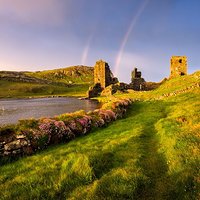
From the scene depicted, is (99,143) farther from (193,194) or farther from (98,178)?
(193,194)

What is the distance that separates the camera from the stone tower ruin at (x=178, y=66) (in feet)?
274

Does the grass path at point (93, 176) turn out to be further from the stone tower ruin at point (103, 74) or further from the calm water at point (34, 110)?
the stone tower ruin at point (103, 74)

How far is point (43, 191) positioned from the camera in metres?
10.4

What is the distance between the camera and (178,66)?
8375cm

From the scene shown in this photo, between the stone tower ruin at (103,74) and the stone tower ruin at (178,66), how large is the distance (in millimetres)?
60920

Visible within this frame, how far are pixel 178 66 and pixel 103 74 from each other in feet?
211

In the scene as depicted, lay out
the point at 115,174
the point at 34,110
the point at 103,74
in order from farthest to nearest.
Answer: the point at 103,74
the point at 34,110
the point at 115,174

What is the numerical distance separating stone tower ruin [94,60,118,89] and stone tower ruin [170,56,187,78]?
60920mm

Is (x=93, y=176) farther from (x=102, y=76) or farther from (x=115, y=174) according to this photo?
(x=102, y=76)

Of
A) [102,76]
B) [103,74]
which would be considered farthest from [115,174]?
[102,76]

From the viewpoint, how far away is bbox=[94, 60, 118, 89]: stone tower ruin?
14250 centimetres

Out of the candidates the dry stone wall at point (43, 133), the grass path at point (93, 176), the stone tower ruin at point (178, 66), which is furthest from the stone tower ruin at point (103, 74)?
the grass path at point (93, 176)

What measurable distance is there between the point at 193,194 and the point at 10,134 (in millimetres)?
12931

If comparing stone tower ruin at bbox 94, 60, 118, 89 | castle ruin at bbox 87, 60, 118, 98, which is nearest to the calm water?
castle ruin at bbox 87, 60, 118, 98
